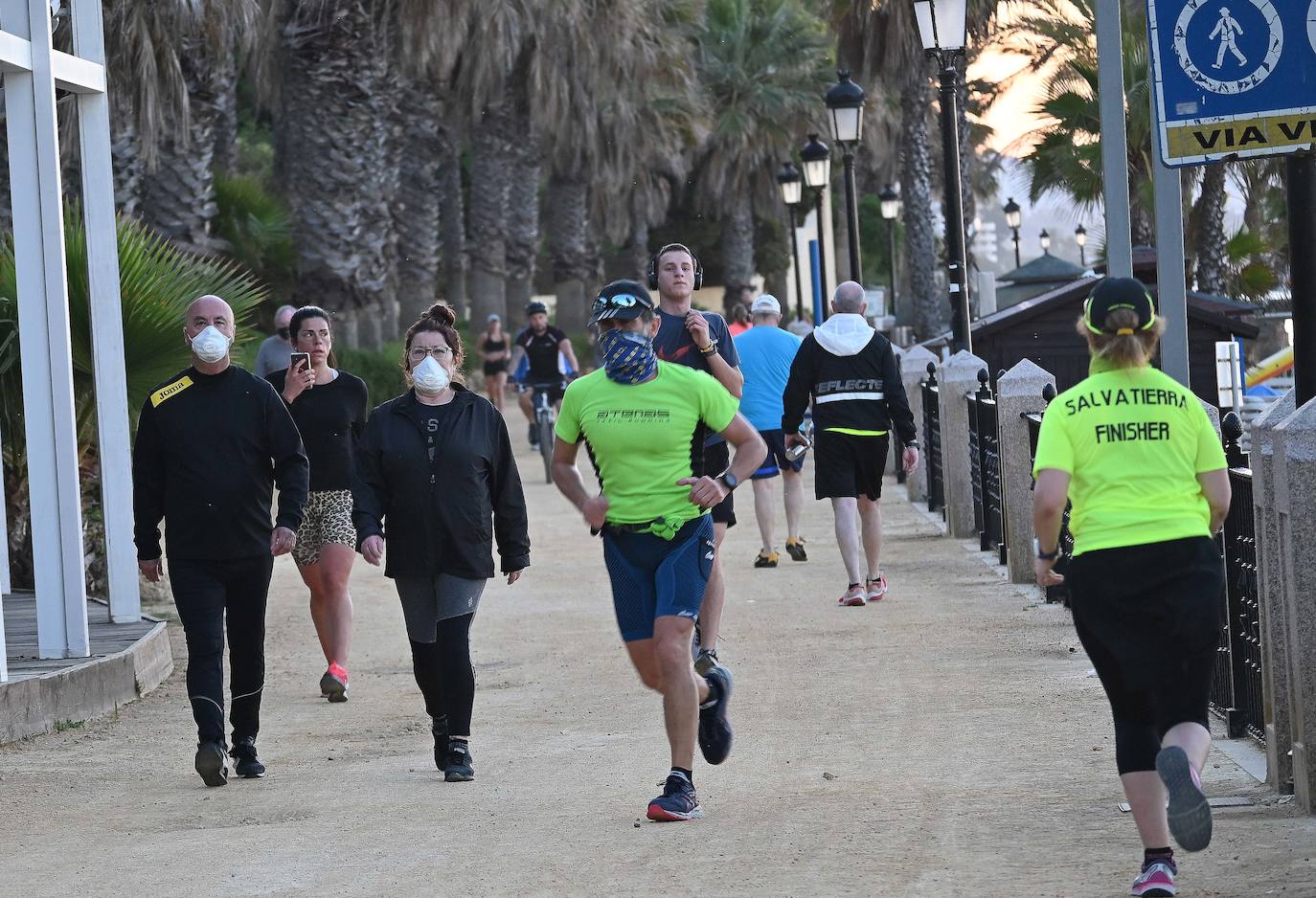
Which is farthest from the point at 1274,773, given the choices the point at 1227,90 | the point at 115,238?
the point at 115,238

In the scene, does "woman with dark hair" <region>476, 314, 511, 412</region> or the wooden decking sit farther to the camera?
"woman with dark hair" <region>476, 314, 511, 412</region>

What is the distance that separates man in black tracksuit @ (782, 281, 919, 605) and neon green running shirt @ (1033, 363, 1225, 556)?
6.17 m

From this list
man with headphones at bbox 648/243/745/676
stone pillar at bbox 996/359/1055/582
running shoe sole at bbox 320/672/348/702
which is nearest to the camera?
man with headphones at bbox 648/243/745/676

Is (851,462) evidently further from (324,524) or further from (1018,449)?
(324,524)

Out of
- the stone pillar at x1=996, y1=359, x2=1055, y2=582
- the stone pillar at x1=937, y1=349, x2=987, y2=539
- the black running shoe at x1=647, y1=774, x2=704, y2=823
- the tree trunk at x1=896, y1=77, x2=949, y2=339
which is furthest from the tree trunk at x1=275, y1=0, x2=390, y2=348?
the black running shoe at x1=647, y1=774, x2=704, y2=823

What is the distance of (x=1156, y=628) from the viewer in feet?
16.1

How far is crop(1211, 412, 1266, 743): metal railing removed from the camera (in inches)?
275

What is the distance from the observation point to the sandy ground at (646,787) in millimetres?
5480

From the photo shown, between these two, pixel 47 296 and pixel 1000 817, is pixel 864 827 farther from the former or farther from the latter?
pixel 47 296

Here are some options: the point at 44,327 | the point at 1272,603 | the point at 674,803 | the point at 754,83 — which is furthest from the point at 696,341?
the point at 754,83

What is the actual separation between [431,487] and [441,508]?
9 cm

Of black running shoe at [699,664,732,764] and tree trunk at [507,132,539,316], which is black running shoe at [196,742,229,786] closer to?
black running shoe at [699,664,732,764]

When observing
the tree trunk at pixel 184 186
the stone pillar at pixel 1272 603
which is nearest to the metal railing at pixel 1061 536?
the stone pillar at pixel 1272 603

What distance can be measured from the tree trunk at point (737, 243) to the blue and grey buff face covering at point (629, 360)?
48.8 meters
